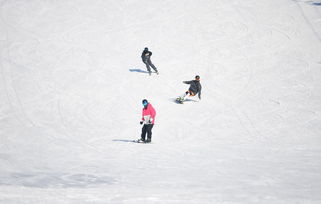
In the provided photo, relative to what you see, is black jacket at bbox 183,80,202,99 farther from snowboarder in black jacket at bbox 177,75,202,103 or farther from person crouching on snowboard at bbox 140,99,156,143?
person crouching on snowboard at bbox 140,99,156,143

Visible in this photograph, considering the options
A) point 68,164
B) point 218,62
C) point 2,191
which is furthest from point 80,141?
point 218,62

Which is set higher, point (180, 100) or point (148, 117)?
point (180, 100)

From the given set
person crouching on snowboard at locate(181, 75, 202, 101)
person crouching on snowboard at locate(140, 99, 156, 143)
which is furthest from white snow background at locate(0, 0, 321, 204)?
person crouching on snowboard at locate(140, 99, 156, 143)

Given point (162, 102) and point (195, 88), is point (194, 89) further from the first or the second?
point (162, 102)

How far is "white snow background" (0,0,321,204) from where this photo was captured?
673 centimetres

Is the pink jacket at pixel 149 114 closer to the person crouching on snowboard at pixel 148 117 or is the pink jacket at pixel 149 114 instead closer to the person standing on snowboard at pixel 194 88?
the person crouching on snowboard at pixel 148 117

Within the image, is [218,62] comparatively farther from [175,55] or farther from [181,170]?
[181,170]

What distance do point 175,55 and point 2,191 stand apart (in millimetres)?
15931

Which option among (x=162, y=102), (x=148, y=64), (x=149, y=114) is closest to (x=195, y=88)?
(x=162, y=102)

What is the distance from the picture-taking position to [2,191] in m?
5.29

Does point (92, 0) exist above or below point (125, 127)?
above

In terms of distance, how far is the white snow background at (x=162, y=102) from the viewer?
6727mm

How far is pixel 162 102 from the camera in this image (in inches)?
625

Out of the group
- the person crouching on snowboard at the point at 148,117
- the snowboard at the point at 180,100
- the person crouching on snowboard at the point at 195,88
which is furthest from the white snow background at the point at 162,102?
the person crouching on snowboard at the point at 148,117
